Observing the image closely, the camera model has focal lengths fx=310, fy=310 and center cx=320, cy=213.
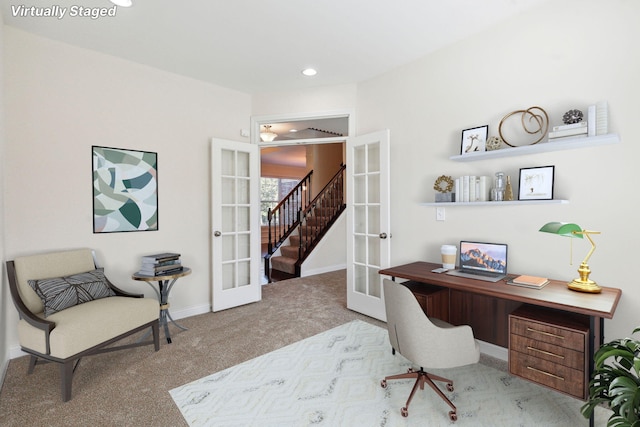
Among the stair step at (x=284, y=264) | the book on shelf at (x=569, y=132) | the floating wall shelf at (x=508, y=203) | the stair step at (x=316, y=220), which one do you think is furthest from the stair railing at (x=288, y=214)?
the book on shelf at (x=569, y=132)

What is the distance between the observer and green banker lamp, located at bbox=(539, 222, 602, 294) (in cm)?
200

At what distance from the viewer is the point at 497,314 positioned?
2748 mm

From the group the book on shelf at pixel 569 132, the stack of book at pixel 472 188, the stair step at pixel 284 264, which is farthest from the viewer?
the stair step at pixel 284 264

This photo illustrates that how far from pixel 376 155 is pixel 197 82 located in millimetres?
2427

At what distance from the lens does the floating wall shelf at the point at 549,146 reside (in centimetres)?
211

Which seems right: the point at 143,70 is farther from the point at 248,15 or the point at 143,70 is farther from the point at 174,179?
the point at 248,15

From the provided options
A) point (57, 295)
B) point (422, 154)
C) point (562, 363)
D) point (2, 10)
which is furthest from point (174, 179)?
point (562, 363)

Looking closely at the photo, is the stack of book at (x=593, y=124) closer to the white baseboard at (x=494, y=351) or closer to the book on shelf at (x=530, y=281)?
the book on shelf at (x=530, y=281)

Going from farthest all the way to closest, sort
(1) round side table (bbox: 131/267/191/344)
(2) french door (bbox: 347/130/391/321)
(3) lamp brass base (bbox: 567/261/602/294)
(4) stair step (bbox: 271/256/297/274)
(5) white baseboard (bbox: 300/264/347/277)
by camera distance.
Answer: (4) stair step (bbox: 271/256/297/274) → (5) white baseboard (bbox: 300/264/347/277) → (2) french door (bbox: 347/130/391/321) → (1) round side table (bbox: 131/267/191/344) → (3) lamp brass base (bbox: 567/261/602/294)

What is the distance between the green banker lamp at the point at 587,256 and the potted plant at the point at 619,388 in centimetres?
44

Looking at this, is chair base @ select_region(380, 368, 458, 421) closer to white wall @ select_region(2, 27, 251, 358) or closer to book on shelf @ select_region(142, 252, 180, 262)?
book on shelf @ select_region(142, 252, 180, 262)

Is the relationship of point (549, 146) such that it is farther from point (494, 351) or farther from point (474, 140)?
point (494, 351)

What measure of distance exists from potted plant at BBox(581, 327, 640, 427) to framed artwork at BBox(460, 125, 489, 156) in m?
1.72

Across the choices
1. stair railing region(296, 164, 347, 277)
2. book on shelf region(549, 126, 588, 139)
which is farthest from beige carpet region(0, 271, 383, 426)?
book on shelf region(549, 126, 588, 139)
